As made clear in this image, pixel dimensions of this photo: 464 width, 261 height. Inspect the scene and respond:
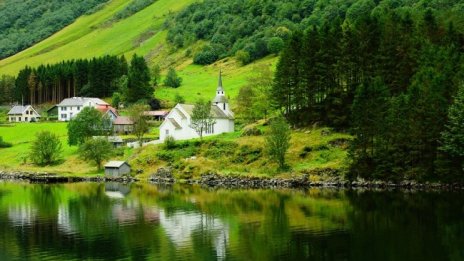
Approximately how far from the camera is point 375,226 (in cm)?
6806

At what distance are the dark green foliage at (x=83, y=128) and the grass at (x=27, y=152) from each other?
10.6ft

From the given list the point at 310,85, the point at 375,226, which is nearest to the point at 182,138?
the point at 310,85

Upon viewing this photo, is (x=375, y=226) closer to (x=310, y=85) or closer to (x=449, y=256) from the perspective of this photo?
(x=449, y=256)

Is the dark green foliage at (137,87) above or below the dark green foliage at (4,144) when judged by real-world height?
above

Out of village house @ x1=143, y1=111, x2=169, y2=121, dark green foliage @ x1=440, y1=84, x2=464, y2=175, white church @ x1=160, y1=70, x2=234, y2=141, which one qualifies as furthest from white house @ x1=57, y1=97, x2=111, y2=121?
dark green foliage @ x1=440, y1=84, x2=464, y2=175

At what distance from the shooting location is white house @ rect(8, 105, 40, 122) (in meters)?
189

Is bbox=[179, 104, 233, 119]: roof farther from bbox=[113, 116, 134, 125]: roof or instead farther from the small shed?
bbox=[113, 116, 134, 125]: roof

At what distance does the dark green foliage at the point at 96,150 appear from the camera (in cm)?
12788

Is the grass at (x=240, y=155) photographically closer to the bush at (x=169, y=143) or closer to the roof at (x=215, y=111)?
the bush at (x=169, y=143)

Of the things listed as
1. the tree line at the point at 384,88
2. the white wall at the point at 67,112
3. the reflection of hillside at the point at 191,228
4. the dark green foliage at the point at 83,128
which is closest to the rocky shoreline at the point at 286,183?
the tree line at the point at 384,88

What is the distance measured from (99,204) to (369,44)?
54.3 m

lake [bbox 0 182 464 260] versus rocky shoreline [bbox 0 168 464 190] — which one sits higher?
rocky shoreline [bbox 0 168 464 190]

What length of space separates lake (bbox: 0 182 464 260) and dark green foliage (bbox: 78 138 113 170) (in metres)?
24.7

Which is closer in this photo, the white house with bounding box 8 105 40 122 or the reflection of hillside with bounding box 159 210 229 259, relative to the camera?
the reflection of hillside with bounding box 159 210 229 259
